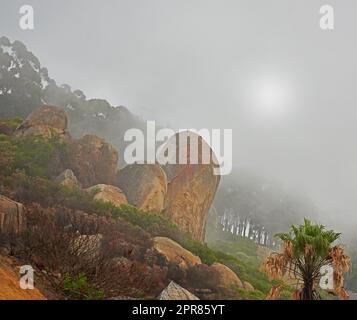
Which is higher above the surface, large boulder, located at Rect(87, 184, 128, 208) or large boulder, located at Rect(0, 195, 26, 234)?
large boulder, located at Rect(87, 184, 128, 208)

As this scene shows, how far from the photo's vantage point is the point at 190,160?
31.0 metres

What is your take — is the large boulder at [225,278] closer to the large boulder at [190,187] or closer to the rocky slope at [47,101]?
the large boulder at [190,187]

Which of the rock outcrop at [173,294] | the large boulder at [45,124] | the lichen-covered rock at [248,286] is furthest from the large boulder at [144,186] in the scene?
the rock outcrop at [173,294]

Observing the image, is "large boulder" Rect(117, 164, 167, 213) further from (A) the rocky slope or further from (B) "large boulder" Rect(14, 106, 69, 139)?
(A) the rocky slope

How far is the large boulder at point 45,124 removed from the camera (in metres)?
26.4

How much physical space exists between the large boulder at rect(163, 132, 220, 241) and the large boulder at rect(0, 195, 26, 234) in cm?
1458

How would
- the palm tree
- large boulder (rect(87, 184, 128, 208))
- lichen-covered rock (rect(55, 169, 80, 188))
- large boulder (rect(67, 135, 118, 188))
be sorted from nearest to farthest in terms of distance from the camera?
the palm tree, large boulder (rect(87, 184, 128, 208)), lichen-covered rock (rect(55, 169, 80, 188)), large boulder (rect(67, 135, 118, 188))

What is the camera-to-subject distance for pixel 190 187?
3008 cm

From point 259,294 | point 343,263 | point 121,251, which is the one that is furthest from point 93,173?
point 343,263

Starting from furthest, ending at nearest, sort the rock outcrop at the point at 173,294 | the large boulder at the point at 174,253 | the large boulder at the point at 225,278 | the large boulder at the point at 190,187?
the large boulder at the point at 190,187
the large boulder at the point at 225,278
the large boulder at the point at 174,253
the rock outcrop at the point at 173,294

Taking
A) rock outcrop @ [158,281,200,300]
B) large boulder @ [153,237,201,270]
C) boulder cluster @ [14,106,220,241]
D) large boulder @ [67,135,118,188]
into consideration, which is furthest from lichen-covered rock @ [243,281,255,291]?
large boulder @ [67,135,118,188]

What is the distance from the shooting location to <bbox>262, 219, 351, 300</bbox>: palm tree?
13.2 meters

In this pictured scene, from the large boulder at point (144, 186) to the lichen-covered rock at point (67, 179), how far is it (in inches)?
168
